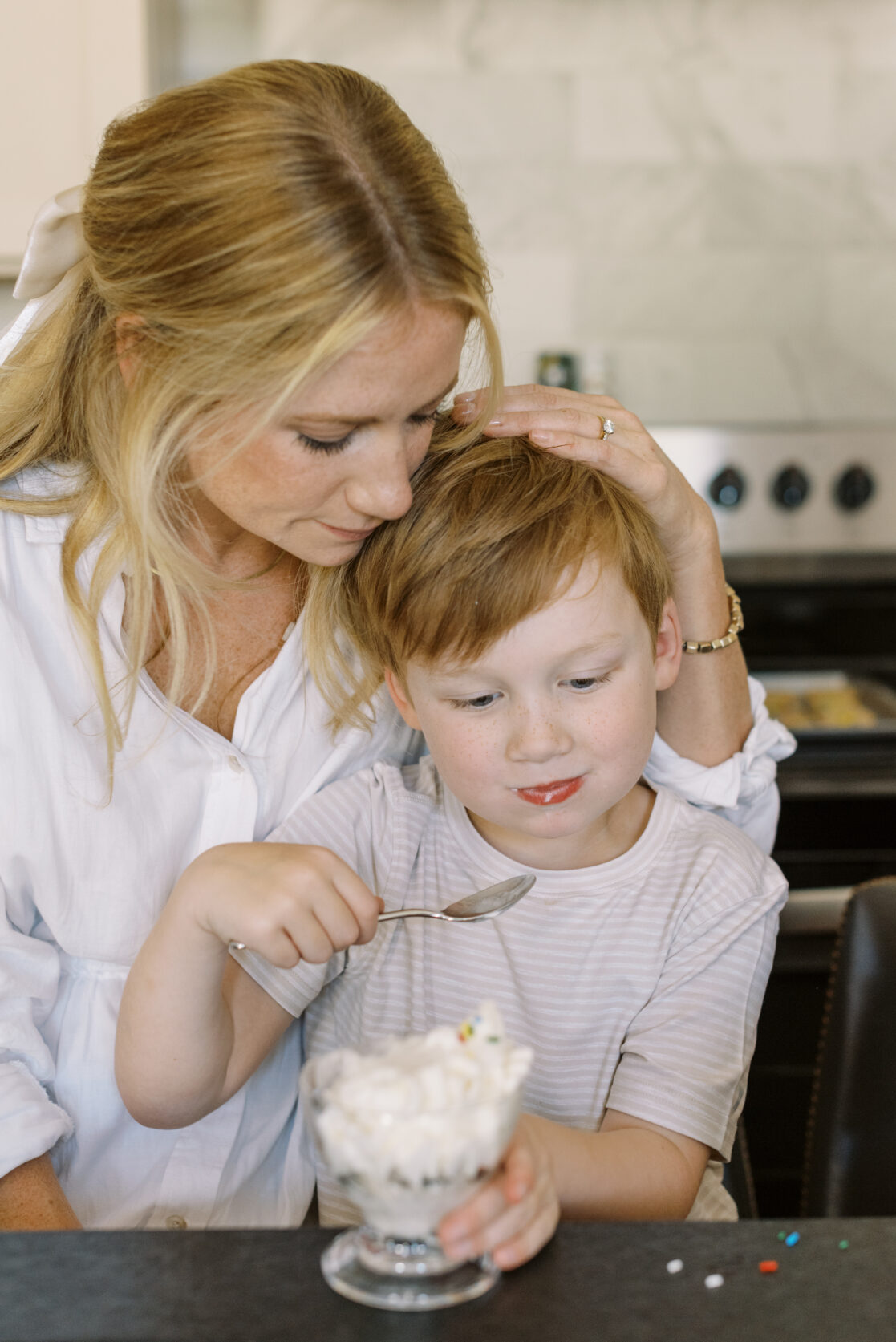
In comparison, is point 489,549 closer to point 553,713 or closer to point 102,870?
point 553,713

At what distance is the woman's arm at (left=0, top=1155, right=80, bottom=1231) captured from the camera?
3.27ft

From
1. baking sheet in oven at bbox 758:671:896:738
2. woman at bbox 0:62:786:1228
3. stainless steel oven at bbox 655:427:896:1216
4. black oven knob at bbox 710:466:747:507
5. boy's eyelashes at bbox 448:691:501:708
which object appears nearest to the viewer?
woman at bbox 0:62:786:1228

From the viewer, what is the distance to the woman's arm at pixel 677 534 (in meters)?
1.12

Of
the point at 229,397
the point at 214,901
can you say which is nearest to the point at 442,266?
the point at 229,397

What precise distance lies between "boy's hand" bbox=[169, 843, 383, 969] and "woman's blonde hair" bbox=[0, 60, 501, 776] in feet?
0.96

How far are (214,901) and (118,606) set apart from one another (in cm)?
38

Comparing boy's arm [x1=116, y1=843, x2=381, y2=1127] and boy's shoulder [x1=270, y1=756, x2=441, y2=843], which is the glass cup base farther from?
boy's shoulder [x1=270, y1=756, x2=441, y2=843]

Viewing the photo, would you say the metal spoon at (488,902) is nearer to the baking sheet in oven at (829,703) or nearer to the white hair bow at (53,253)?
the white hair bow at (53,253)

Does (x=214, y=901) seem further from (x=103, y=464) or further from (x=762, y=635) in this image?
(x=762, y=635)

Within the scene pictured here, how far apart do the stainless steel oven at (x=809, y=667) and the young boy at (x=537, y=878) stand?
238 millimetres

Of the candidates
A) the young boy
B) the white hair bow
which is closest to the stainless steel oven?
the young boy

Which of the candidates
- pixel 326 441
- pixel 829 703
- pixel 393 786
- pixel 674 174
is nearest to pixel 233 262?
pixel 326 441

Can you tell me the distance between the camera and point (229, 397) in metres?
0.96

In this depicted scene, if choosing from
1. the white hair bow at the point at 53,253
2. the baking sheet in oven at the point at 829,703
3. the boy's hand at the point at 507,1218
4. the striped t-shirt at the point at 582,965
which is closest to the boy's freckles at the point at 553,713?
the striped t-shirt at the point at 582,965
